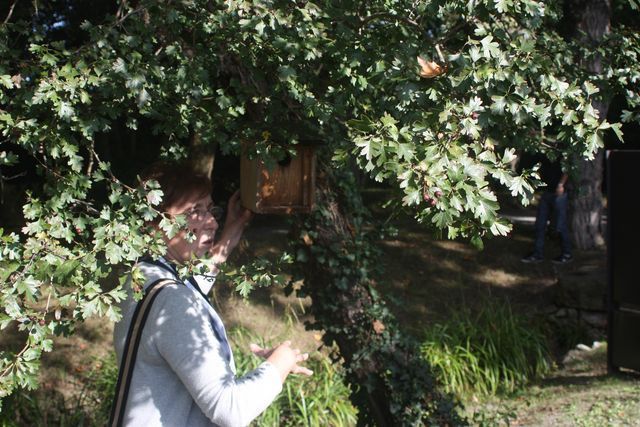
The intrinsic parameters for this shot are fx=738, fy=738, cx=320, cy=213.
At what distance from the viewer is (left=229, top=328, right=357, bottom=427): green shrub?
18.4 ft

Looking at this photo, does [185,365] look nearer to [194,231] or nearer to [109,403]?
[194,231]

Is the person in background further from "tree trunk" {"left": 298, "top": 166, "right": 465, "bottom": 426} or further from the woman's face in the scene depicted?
the woman's face

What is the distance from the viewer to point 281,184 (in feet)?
9.66

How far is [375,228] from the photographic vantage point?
411 cm

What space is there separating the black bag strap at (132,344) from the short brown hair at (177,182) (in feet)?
1.04

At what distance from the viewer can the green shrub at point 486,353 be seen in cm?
677

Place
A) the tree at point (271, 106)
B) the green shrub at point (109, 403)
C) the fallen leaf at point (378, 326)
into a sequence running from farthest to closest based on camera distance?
the green shrub at point (109, 403) < the fallen leaf at point (378, 326) < the tree at point (271, 106)

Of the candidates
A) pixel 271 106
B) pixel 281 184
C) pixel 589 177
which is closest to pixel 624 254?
pixel 281 184

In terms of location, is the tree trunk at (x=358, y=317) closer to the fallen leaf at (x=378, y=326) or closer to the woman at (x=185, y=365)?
the fallen leaf at (x=378, y=326)

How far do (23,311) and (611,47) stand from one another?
2.59 m

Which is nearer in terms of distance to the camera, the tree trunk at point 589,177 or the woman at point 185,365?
the woman at point 185,365

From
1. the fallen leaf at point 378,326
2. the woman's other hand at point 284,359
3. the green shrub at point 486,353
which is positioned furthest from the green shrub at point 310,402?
the woman's other hand at point 284,359

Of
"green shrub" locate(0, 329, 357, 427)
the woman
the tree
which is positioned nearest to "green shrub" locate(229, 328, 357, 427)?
"green shrub" locate(0, 329, 357, 427)

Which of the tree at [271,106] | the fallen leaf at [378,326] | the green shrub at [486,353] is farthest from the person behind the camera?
the green shrub at [486,353]
